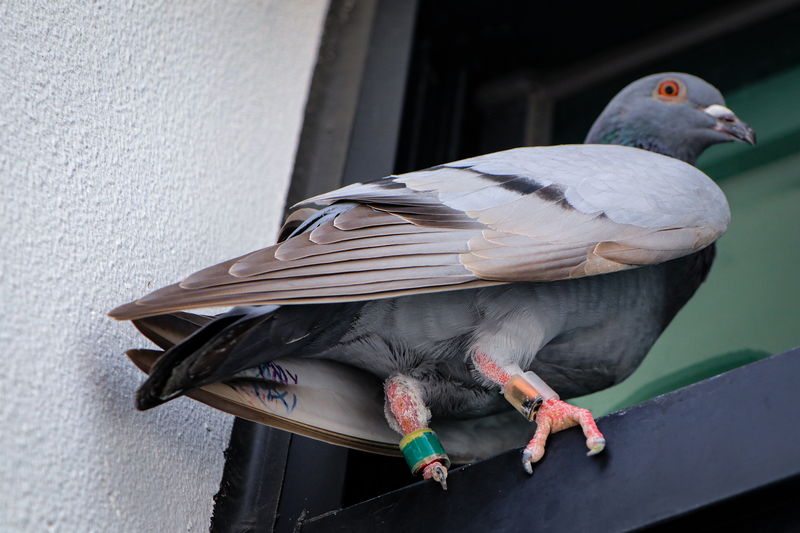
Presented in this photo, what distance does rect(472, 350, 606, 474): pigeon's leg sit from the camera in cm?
131

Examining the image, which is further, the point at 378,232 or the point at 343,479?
the point at 343,479

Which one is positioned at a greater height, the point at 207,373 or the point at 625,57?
the point at 625,57

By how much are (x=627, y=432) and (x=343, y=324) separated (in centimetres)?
64

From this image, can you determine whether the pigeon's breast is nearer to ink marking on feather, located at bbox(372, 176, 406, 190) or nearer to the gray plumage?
the gray plumage

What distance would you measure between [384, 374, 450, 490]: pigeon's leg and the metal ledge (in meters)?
0.08

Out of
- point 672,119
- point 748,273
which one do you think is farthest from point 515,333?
point 748,273

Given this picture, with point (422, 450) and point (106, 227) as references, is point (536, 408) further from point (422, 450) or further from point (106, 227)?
point (106, 227)

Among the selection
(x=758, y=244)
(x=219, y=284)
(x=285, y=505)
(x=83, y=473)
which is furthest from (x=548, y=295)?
(x=758, y=244)

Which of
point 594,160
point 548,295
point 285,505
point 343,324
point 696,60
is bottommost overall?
point 285,505

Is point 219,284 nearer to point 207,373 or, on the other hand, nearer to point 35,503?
point 207,373

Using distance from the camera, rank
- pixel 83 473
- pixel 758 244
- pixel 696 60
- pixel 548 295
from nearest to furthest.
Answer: pixel 83 473 < pixel 548 295 < pixel 758 244 < pixel 696 60

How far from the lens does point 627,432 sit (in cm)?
127

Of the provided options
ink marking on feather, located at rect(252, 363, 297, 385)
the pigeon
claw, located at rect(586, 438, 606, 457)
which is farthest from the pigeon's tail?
claw, located at rect(586, 438, 606, 457)

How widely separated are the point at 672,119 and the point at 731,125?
18 cm
